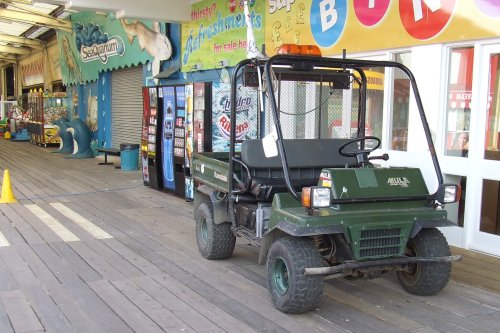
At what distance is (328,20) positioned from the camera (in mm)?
8078

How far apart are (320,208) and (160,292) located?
1.73m

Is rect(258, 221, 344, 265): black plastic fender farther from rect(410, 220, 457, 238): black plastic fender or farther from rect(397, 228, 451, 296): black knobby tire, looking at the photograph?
rect(397, 228, 451, 296): black knobby tire

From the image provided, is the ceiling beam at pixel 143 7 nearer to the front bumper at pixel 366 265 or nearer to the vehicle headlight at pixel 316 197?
the vehicle headlight at pixel 316 197

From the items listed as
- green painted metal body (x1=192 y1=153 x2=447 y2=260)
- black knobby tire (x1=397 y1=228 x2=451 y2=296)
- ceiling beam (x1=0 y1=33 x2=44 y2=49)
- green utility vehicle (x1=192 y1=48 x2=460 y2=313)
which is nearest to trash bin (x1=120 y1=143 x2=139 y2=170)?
green utility vehicle (x1=192 y1=48 x2=460 y2=313)

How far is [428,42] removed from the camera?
6465 millimetres

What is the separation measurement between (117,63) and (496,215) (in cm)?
1279

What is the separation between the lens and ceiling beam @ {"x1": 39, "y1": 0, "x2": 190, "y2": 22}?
440 inches

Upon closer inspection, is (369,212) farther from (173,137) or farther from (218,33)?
(218,33)

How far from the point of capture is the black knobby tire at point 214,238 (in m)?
5.57

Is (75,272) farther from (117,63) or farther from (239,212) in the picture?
(117,63)

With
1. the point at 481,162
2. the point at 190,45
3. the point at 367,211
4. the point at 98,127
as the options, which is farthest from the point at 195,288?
the point at 98,127

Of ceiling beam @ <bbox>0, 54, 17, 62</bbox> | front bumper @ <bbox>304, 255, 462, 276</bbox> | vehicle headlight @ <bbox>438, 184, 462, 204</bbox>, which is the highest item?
ceiling beam @ <bbox>0, 54, 17, 62</bbox>

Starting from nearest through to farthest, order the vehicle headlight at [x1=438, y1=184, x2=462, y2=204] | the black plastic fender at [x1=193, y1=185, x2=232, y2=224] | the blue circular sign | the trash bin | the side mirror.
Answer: the side mirror, the vehicle headlight at [x1=438, y1=184, x2=462, y2=204], the black plastic fender at [x1=193, y1=185, x2=232, y2=224], the blue circular sign, the trash bin

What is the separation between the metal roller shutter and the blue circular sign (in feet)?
26.9
